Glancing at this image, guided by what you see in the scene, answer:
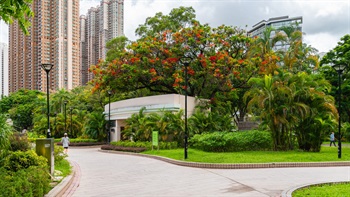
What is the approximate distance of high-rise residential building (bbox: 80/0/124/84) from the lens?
173 feet

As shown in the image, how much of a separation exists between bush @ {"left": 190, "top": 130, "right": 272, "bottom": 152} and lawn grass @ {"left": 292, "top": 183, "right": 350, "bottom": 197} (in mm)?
9191

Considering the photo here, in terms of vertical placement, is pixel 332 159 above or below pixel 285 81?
below

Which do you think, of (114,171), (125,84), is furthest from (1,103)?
(114,171)

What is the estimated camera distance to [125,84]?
87.9ft

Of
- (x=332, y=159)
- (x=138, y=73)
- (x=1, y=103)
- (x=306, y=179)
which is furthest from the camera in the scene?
(x=1, y=103)

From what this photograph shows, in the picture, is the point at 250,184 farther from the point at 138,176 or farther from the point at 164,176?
the point at 138,176

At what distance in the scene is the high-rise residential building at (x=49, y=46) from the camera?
54.4 metres

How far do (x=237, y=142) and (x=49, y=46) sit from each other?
47.3 m

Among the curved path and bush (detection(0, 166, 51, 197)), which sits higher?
bush (detection(0, 166, 51, 197))

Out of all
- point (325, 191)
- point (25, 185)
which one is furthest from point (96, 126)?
point (325, 191)

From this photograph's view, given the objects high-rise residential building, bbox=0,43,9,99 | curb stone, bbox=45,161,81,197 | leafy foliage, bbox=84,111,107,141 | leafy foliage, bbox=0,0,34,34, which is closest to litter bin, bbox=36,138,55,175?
curb stone, bbox=45,161,81,197

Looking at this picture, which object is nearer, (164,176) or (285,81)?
(164,176)

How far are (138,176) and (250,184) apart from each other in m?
4.00

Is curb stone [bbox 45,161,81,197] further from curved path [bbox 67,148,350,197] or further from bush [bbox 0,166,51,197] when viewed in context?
bush [bbox 0,166,51,197]
